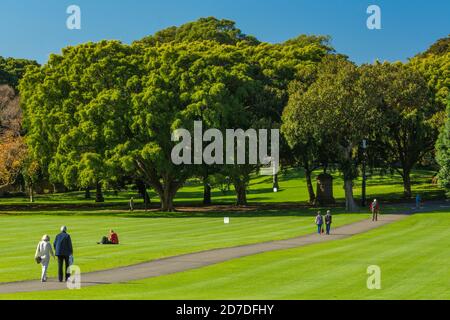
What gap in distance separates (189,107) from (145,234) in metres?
24.3

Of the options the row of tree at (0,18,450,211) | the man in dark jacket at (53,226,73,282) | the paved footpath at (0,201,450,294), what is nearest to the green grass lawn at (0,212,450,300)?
the paved footpath at (0,201,450,294)

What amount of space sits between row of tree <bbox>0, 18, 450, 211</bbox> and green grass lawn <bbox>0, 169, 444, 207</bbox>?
10322 mm

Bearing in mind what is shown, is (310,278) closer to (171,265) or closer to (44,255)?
(171,265)

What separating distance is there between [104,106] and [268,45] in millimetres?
29070

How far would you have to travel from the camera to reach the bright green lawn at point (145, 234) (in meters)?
28.5

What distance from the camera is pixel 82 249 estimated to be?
33531mm

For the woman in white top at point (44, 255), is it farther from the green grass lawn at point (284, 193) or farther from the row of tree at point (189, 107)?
the green grass lawn at point (284, 193)

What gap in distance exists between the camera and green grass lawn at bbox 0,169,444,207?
8688cm

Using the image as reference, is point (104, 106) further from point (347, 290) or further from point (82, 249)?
point (347, 290)

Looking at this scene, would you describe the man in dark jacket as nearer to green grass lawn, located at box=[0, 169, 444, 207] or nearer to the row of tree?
the row of tree

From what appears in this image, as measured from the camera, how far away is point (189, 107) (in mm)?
65750

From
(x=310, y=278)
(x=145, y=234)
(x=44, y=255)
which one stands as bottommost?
(x=145, y=234)

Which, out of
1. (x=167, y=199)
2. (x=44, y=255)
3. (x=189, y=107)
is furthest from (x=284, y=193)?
(x=44, y=255)
